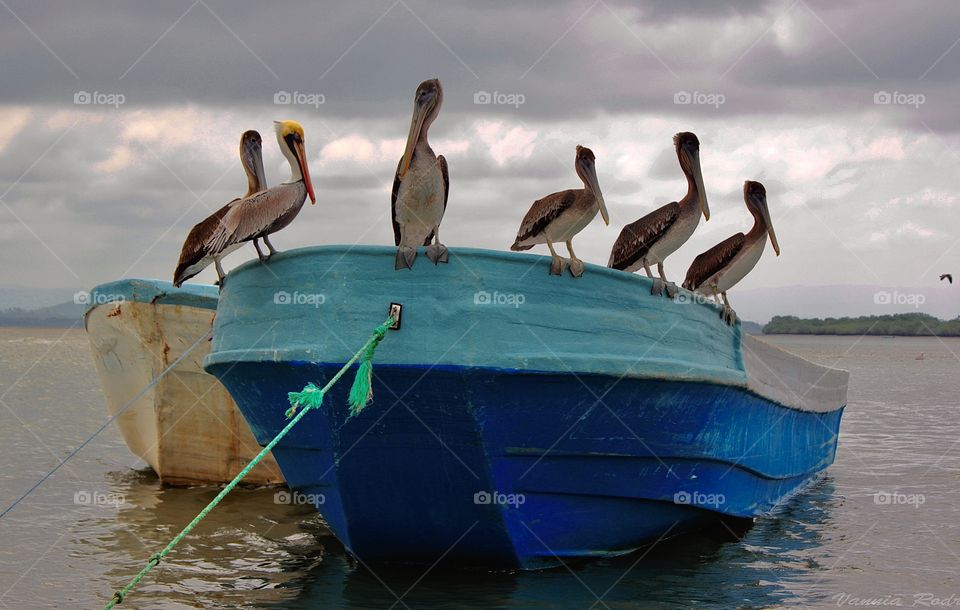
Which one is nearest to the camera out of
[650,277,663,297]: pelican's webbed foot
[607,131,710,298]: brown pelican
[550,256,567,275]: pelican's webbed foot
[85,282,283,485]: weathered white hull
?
[550,256,567,275]: pelican's webbed foot

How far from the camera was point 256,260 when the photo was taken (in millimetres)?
7078

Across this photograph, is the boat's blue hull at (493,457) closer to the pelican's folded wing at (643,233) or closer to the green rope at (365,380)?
the green rope at (365,380)

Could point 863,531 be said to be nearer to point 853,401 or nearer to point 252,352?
point 252,352

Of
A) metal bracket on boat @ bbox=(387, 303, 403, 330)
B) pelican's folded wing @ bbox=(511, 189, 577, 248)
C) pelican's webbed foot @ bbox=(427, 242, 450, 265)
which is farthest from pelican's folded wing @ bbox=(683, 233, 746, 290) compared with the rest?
metal bracket on boat @ bbox=(387, 303, 403, 330)

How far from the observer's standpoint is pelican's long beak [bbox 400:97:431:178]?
7.06 meters

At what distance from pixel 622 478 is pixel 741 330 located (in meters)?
2.13

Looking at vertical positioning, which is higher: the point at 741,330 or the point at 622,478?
the point at 741,330

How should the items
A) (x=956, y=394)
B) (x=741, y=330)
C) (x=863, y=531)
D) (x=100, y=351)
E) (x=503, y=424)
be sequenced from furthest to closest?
(x=956, y=394) < (x=100, y=351) < (x=863, y=531) < (x=741, y=330) < (x=503, y=424)

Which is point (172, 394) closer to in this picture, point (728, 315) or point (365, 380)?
point (365, 380)

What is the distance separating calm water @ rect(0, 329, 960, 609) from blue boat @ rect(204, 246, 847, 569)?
13.9 inches

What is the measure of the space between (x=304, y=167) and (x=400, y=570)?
2829mm

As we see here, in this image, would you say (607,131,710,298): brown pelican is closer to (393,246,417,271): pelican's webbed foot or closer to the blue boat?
the blue boat

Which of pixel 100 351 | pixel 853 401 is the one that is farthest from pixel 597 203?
pixel 853 401

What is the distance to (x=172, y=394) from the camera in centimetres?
1128
